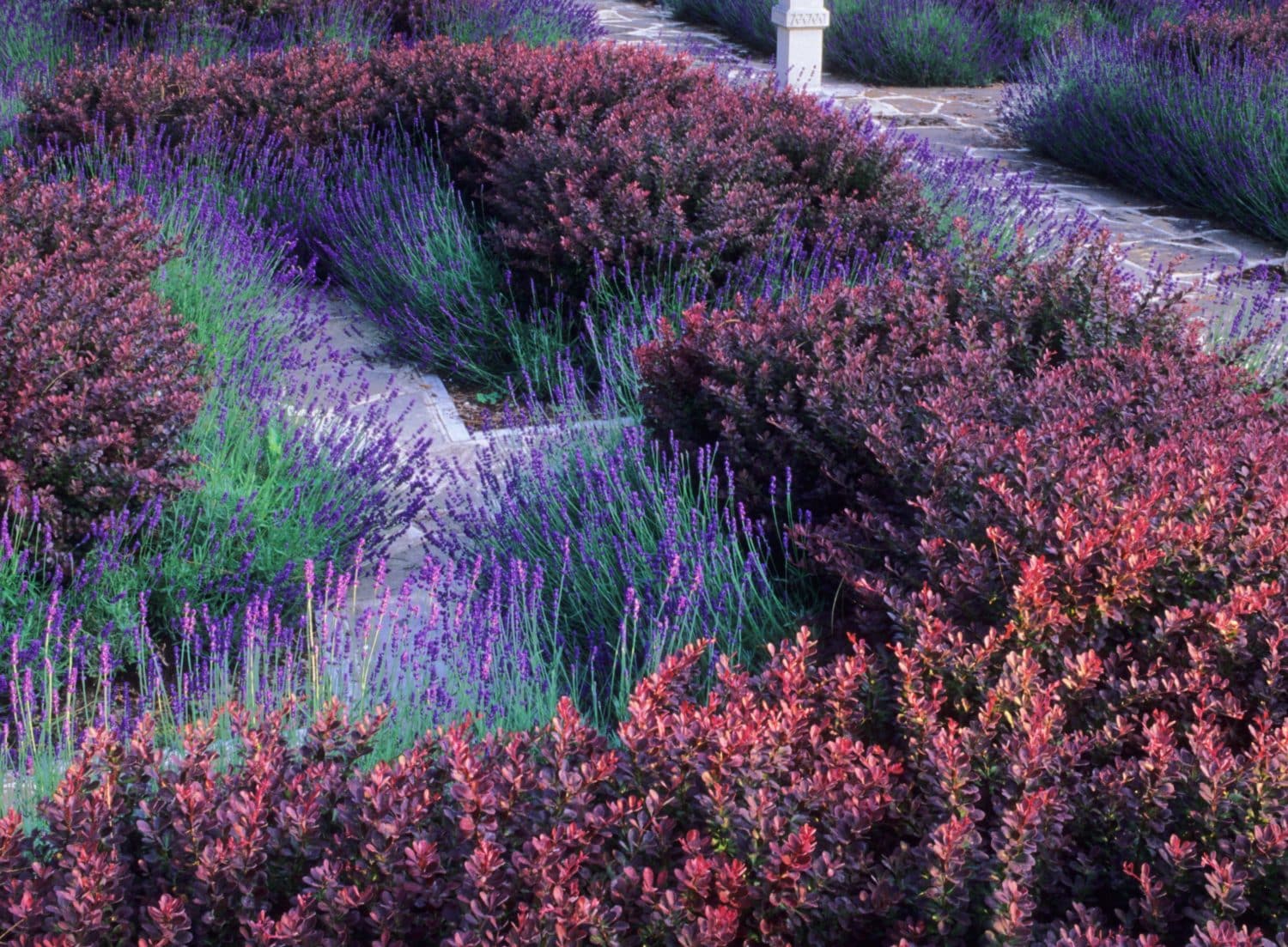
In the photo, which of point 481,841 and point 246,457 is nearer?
point 481,841

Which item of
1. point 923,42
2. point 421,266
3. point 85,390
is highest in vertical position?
point 923,42

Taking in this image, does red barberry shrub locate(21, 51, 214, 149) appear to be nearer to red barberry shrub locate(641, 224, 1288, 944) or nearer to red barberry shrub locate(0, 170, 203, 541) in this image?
red barberry shrub locate(0, 170, 203, 541)

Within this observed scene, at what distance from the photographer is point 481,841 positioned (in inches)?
65.3

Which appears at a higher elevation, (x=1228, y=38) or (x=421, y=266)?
(x=1228, y=38)

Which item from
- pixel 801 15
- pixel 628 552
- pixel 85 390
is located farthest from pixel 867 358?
pixel 801 15

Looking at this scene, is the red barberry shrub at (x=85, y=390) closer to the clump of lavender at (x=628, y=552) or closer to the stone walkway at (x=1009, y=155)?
the clump of lavender at (x=628, y=552)

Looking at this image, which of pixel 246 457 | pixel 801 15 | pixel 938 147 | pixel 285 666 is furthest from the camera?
pixel 801 15

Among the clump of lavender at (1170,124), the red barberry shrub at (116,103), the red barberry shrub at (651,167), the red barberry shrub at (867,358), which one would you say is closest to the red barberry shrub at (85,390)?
the red barberry shrub at (867,358)

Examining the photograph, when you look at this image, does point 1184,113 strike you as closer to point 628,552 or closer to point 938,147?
point 938,147

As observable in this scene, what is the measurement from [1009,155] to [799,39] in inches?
67.2

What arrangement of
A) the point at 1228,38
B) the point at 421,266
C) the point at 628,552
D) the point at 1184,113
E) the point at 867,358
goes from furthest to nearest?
the point at 1228,38
the point at 1184,113
the point at 421,266
the point at 867,358
the point at 628,552

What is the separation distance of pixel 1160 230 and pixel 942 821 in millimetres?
6167

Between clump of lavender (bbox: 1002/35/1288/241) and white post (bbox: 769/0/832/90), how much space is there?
1.45 meters

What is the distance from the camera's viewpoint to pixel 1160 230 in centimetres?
714
